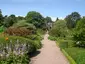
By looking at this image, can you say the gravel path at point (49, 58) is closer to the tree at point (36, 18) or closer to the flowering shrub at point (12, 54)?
the flowering shrub at point (12, 54)

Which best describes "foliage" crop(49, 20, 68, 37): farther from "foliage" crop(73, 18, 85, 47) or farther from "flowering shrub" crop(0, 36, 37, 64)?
"flowering shrub" crop(0, 36, 37, 64)

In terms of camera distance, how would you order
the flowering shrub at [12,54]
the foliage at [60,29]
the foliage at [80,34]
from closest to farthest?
the flowering shrub at [12,54] → the foliage at [80,34] → the foliage at [60,29]

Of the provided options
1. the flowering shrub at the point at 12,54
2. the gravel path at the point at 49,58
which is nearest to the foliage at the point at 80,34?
the gravel path at the point at 49,58

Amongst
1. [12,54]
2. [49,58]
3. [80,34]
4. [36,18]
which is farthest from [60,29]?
[12,54]

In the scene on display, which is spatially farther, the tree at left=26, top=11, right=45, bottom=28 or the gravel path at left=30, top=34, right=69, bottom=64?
the tree at left=26, top=11, right=45, bottom=28

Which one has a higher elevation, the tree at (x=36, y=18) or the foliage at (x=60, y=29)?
the tree at (x=36, y=18)

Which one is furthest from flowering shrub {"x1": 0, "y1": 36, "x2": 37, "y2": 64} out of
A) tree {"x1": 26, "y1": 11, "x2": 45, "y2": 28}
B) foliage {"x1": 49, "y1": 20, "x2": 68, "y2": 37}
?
tree {"x1": 26, "y1": 11, "x2": 45, "y2": 28}

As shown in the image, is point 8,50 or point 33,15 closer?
point 8,50

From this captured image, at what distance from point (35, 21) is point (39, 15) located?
126 inches

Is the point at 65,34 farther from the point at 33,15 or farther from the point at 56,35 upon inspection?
the point at 33,15

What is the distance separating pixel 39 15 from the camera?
65312mm

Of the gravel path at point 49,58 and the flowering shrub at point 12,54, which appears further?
the gravel path at point 49,58

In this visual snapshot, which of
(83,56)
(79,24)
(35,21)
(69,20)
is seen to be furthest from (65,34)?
(69,20)

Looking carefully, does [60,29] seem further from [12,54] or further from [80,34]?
[12,54]
